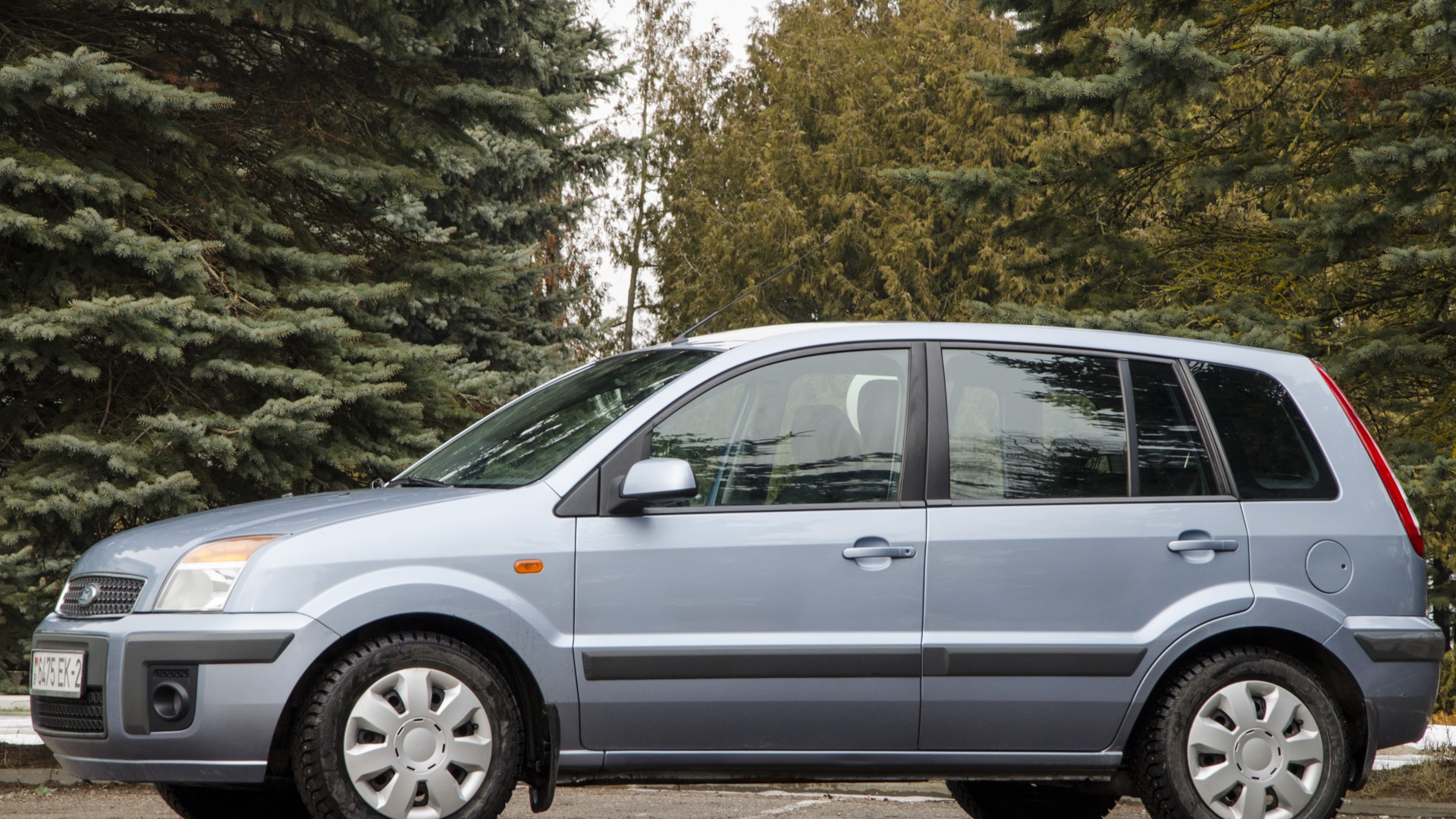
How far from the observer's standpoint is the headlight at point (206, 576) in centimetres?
455

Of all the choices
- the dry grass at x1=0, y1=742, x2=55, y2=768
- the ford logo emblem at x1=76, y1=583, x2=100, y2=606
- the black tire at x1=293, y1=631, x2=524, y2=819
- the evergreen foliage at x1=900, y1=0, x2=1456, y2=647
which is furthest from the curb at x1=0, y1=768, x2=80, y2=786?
the evergreen foliage at x1=900, y1=0, x2=1456, y2=647

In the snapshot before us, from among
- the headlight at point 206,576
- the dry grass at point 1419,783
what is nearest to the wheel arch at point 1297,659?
the headlight at point 206,576

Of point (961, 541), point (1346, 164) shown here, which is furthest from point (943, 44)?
point (961, 541)

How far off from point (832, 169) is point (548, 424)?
34437 mm

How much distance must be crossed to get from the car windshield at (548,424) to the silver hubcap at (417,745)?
711 millimetres

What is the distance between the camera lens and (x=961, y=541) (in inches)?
198

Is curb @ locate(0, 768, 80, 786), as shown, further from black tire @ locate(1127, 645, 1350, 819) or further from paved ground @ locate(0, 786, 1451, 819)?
black tire @ locate(1127, 645, 1350, 819)

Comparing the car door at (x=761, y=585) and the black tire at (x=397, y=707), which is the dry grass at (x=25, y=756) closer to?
the black tire at (x=397, y=707)

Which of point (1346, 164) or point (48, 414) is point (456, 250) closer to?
point (48, 414)

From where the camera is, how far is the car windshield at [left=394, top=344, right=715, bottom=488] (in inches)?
199

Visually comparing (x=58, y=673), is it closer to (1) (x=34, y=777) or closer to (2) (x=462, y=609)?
(2) (x=462, y=609)

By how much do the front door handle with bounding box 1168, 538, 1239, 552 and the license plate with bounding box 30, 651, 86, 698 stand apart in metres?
3.50

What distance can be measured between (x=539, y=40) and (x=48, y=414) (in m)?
8.73

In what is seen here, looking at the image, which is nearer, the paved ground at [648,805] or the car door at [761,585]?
the car door at [761,585]
